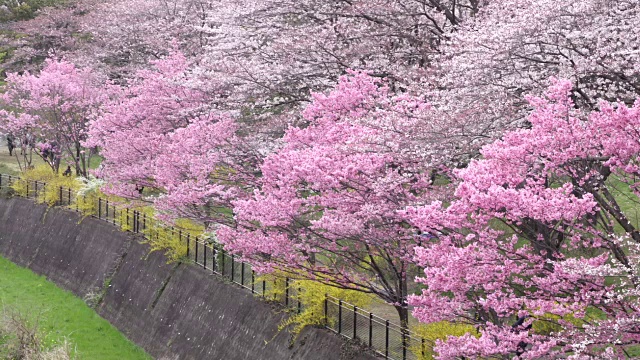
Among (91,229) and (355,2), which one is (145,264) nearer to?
(91,229)

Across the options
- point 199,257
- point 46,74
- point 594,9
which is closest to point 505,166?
point 594,9

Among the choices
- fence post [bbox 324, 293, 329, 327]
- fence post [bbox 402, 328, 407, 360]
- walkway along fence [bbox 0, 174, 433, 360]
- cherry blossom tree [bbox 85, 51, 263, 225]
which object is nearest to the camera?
fence post [bbox 402, 328, 407, 360]

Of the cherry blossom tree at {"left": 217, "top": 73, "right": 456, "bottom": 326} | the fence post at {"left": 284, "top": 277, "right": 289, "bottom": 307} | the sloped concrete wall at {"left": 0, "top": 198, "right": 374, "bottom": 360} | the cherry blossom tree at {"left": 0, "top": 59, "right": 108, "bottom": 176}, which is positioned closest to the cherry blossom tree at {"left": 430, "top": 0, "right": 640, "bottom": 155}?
the cherry blossom tree at {"left": 217, "top": 73, "right": 456, "bottom": 326}

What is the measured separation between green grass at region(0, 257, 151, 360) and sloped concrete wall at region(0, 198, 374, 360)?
485 millimetres

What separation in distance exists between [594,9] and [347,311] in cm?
855

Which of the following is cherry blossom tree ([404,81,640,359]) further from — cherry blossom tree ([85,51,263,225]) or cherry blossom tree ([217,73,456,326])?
cherry blossom tree ([85,51,263,225])

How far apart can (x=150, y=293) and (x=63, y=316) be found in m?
4.48

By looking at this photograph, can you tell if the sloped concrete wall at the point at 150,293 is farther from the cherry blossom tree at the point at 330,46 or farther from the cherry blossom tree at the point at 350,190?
the cherry blossom tree at the point at 330,46

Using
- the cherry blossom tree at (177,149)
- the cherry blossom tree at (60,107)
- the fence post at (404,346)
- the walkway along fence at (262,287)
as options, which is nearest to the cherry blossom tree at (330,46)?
the cherry blossom tree at (177,149)

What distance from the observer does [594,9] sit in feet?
52.4

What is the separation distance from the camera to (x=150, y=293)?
27.0 metres

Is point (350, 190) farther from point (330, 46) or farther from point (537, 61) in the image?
point (330, 46)

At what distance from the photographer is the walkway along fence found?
15820 millimetres

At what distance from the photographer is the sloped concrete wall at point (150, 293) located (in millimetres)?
19703
